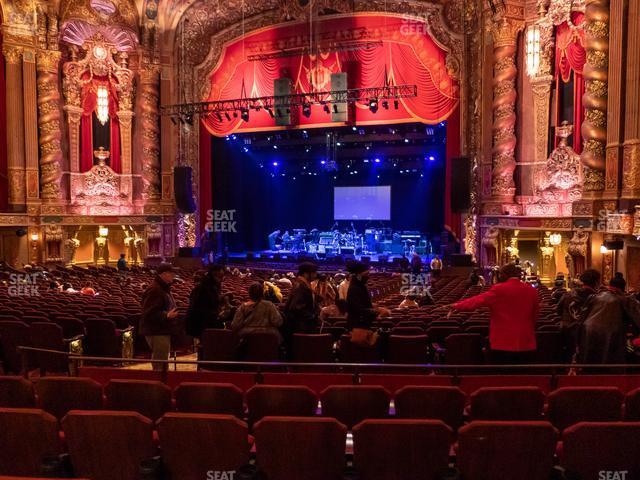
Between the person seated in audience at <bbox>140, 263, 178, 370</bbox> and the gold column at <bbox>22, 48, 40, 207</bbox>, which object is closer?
the person seated in audience at <bbox>140, 263, 178, 370</bbox>

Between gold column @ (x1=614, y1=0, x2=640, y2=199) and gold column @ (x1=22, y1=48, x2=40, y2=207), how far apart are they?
19749 mm

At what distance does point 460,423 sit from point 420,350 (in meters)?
1.92

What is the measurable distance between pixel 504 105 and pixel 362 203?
11.5 m

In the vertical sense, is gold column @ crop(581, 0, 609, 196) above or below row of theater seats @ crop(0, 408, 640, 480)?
above

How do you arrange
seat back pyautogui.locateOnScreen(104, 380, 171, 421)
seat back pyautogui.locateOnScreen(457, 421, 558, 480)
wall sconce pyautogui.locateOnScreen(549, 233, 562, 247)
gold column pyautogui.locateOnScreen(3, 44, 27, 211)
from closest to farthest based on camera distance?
seat back pyautogui.locateOnScreen(457, 421, 558, 480) → seat back pyautogui.locateOnScreen(104, 380, 171, 421) → wall sconce pyautogui.locateOnScreen(549, 233, 562, 247) → gold column pyautogui.locateOnScreen(3, 44, 27, 211)

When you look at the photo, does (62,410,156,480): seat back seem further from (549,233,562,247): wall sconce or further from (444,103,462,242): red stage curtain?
(444,103,462,242): red stage curtain

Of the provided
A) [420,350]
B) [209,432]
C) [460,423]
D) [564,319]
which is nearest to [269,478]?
[209,432]

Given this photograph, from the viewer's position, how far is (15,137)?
2062 cm

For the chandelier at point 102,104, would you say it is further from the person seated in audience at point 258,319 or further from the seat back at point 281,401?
the seat back at point 281,401

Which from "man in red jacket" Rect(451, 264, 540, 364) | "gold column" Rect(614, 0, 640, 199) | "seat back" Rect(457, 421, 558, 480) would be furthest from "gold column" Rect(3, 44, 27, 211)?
"seat back" Rect(457, 421, 558, 480)

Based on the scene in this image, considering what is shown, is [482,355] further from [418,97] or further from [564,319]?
[418,97]

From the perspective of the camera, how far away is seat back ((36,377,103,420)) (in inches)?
143

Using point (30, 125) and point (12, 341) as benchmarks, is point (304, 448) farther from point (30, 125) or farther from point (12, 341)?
point (30, 125)

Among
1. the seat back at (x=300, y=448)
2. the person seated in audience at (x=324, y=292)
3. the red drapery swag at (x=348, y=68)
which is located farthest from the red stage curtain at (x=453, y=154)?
the seat back at (x=300, y=448)
